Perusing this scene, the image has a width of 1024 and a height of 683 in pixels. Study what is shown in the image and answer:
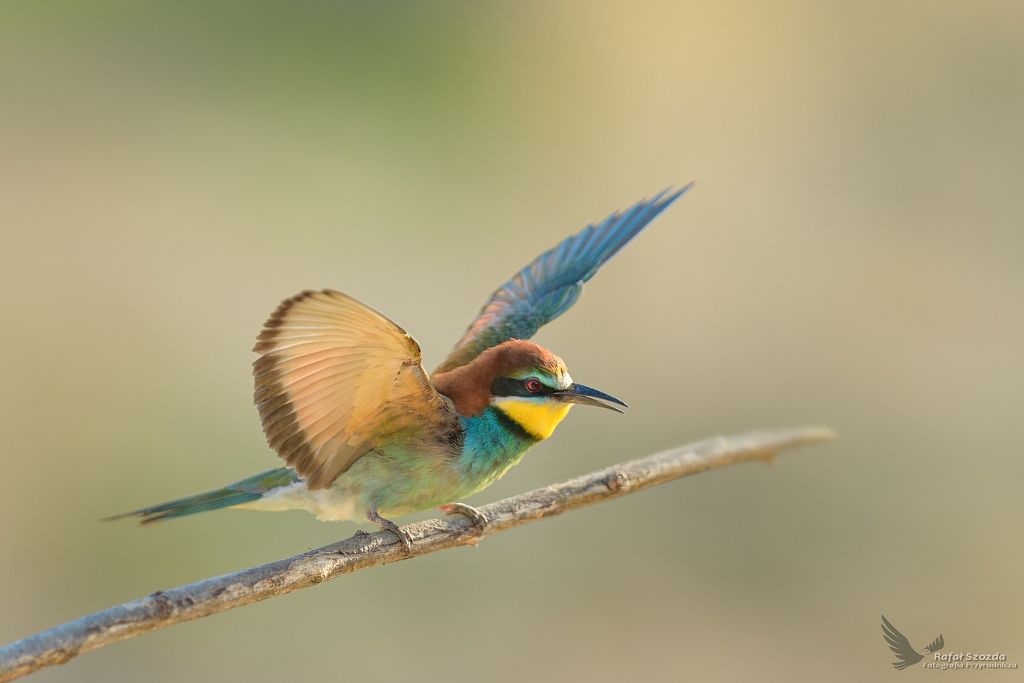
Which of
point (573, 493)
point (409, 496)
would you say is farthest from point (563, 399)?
point (409, 496)

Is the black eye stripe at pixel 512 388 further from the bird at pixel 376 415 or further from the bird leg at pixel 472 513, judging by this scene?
the bird leg at pixel 472 513

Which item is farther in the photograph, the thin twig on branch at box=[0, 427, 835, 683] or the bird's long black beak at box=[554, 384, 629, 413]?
the bird's long black beak at box=[554, 384, 629, 413]

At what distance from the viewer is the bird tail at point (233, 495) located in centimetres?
172

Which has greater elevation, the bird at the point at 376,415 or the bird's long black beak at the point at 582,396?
the bird's long black beak at the point at 582,396

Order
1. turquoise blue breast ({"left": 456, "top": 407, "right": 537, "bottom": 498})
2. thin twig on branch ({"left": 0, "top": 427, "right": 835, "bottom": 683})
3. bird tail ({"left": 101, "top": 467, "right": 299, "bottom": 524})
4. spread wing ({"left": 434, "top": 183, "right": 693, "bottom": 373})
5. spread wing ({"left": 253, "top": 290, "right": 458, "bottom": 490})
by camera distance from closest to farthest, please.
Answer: thin twig on branch ({"left": 0, "top": 427, "right": 835, "bottom": 683}) → spread wing ({"left": 253, "top": 290, "right": 458, "bottom": 490}) → turquoise blue breast ({"left": 456, "top": 407, "right": 537, "bottom": 498}) → bird tail ({"left": 101, "top": 467, "right": 299, "bottom": 524}) → spread wing ({"left": 434, "top": 183, "right": 693, "bottom": 373})

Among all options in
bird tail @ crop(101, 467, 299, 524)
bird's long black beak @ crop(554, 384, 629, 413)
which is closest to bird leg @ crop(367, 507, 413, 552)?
bird tail @ crop(101, 467, 299, 524)

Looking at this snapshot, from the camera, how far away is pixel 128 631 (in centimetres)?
113

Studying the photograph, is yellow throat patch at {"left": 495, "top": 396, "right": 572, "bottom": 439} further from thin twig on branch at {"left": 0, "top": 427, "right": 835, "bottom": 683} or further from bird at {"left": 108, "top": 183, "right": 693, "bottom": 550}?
thin twig on branch at {"left": 0, "top": 427, "right": 835, "bottom": 683}

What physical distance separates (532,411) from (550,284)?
673 mm

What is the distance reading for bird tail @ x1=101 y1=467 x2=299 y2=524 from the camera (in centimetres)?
172

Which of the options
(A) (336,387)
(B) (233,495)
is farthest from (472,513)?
(B) (233,495)

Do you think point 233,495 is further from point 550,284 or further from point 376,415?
point 550,284

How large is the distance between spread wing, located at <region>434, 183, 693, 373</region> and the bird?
0.38 meters

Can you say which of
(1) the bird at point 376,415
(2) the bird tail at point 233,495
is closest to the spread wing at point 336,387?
(1) the bird at point 376,415
